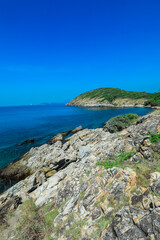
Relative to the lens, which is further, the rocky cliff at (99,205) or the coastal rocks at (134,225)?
the rocky cliff at (99,205)

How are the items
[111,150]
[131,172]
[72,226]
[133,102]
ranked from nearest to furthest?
[72,226], [131,172], [111,150], [133,102]

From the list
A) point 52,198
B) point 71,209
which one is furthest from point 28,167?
point 71,209

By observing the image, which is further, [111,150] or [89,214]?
[111,150]

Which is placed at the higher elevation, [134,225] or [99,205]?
[134,225]

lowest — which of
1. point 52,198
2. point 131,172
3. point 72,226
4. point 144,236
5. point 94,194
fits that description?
point 52,198

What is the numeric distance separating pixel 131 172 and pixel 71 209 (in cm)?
496

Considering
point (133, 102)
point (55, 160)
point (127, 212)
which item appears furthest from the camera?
point (133, 102)

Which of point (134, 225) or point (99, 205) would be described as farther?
point (99, 205)

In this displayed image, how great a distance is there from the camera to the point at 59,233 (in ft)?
24.3

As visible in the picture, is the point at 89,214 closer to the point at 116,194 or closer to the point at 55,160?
the point at 116,194

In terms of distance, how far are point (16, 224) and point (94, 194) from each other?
21.8 ft

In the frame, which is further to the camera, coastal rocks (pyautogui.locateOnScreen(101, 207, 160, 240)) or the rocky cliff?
the rocky cliff

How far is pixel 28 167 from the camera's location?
19938 millimetres

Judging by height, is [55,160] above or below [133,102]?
below
